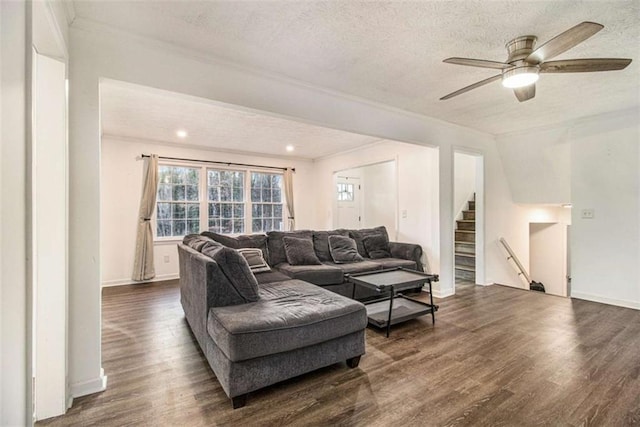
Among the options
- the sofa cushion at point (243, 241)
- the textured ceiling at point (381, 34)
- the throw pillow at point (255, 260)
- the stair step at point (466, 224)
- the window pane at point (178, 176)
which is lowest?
the throw pillow at point (255, 260)

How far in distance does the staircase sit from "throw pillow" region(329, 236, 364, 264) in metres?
2.38

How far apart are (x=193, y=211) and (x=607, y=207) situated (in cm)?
679

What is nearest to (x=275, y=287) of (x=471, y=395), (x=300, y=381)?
(x=300, y=381)

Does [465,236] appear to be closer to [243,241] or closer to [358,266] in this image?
[358,266]

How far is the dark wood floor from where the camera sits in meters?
1.81

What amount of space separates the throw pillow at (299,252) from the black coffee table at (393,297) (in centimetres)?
80

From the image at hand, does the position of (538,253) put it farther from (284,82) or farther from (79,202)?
(79,202)

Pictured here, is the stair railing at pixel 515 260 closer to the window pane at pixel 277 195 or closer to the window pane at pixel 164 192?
the window pane at pixel 277 195

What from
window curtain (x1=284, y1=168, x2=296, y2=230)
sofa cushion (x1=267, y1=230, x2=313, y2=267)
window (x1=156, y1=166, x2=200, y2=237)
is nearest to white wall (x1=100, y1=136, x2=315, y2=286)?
window (x1=156, y1=166, x2=200, y2=237)

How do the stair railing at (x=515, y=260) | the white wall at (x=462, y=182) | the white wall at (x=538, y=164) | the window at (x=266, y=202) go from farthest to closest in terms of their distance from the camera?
the white wall at (x=462, y=182) → the window at (x=266, y=202) → the stair railing at (x=515, y=260) → the white wall at (x=538, y=164)

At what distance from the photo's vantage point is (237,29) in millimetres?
2197

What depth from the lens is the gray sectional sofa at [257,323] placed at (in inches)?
74.6

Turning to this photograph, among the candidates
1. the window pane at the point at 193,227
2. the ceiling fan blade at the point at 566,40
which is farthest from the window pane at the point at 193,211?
the ceiling fan blade at the point at 566,40

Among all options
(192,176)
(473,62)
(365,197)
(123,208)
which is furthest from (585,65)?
(123,208)
